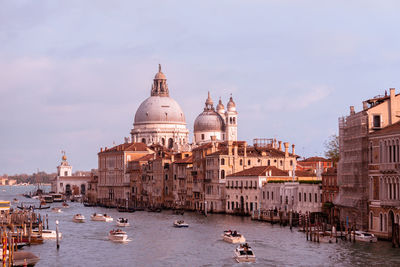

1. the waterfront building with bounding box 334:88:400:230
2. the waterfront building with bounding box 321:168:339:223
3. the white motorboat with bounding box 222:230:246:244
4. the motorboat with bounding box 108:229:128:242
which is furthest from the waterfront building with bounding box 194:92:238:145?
the white motorboat with bounding box 222:230:246:244

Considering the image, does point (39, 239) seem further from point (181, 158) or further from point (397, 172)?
point (181, 158)

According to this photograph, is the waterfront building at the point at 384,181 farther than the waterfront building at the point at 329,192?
No

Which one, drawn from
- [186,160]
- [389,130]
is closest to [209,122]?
[186,160]

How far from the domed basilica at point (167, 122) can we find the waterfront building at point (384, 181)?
256ft

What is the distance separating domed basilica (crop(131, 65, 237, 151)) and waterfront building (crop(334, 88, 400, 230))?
73.3 metres

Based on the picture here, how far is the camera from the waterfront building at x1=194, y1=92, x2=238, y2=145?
4813 inches

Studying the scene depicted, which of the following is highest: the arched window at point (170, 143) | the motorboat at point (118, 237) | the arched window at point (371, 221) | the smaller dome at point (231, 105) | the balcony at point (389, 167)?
the smaller dome at point (231, 105)

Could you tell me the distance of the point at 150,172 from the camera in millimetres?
102688

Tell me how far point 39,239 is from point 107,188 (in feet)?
240

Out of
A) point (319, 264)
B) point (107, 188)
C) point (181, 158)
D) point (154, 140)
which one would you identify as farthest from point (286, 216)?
point (154, 140)

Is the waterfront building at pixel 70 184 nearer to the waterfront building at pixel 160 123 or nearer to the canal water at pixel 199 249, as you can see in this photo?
the waterfront building at pixel 160 123

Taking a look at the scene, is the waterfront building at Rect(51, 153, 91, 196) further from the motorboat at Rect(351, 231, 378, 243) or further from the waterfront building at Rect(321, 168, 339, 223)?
the motorboat at Rect(351, 231, 378, 243)

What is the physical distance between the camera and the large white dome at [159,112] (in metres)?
134

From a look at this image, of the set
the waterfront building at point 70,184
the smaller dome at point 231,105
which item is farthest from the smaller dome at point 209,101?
the waterfront building at point 70,184
